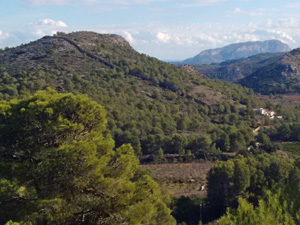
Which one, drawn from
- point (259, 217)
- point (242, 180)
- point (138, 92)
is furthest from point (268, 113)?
point (259, 217)

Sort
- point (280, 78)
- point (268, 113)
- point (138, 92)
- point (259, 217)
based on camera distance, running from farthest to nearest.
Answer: point (280, 78), point (268, 113), point (138, 92), point (259, 217)

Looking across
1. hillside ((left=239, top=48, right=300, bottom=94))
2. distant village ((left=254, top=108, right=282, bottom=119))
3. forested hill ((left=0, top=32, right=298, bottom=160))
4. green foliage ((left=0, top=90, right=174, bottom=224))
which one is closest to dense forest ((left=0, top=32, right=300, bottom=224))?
green foliage ((left=0, top=90, right=174, bottom=224))

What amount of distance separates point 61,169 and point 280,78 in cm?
10463

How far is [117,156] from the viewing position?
8422mm

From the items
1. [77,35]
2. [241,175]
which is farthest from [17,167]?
[77,35]

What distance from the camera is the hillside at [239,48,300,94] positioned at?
92.4m

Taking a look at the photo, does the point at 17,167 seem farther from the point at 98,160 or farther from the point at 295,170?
the point at 295,170

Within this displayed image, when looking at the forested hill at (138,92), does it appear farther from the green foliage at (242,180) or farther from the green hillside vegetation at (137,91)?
the green foliage at (242,180)

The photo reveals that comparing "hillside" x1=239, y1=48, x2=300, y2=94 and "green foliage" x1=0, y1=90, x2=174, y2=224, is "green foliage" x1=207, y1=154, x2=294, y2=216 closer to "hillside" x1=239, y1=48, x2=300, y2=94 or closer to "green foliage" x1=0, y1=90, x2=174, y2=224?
"green foliage" x1=0, y1=90, x2=174, y2=224

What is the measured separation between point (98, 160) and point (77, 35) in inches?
2883

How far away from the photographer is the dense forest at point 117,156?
7176 millimetres

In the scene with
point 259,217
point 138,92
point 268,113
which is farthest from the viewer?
point 268,113

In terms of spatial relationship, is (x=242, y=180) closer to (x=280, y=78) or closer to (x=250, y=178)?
(x=250, y=178)

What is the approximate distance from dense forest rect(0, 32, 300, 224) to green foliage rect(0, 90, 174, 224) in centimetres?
3
